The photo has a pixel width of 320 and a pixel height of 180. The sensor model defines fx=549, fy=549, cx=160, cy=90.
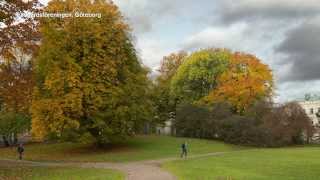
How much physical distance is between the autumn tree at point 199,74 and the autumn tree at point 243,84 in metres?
2.14

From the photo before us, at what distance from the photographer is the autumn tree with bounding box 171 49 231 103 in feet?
300

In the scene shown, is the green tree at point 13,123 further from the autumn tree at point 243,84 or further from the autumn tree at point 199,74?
the autumn tree at point 243,84

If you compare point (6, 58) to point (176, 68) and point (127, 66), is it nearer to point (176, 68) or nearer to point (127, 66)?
point (127, 66)

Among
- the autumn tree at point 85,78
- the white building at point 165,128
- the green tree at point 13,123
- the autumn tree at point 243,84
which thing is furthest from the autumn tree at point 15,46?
the white building at point 165,128

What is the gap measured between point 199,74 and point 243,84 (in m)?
8.74

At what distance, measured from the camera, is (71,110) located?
55.9 meters

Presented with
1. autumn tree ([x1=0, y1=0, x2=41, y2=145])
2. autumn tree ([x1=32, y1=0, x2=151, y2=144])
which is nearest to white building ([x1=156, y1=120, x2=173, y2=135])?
autumn tree ([x1=32, y1=0, x2=151, y2=144])

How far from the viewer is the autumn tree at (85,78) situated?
56031 millimetres

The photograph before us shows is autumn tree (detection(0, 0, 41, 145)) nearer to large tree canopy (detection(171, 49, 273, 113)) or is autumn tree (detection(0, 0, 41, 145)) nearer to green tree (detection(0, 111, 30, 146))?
green tree (detection(0, 111, 30, 146))

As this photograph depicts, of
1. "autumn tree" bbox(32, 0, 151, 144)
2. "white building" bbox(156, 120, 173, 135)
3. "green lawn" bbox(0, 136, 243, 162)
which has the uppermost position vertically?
"autumn tree" bbox(32, 0, 151, 144)

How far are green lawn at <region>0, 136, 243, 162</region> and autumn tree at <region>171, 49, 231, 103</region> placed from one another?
18.7 metres

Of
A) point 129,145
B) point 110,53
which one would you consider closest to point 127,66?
point 110,53

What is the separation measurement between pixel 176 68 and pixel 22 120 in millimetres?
35934

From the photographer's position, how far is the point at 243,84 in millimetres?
85688
